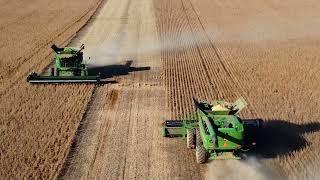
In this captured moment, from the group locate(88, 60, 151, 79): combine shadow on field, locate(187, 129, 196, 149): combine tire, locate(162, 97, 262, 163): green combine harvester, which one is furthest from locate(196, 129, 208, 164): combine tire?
locate(88, 60, 151, 79): combine shadow on field

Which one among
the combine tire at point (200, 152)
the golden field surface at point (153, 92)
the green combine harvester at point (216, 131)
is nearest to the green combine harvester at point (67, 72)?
the golden field surface at point (153, 92)

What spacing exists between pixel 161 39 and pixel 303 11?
54.6 ft

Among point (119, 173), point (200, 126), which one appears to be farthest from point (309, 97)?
point (119, 173)

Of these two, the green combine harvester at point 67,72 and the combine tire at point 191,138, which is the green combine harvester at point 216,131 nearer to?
the combine tire at point 191,138

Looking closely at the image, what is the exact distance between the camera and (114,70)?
25219 mm

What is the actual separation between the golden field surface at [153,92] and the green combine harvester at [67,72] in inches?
15.6

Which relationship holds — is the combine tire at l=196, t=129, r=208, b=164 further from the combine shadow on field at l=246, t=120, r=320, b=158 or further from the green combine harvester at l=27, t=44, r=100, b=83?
the green combine harvester at l=27, t=44, r=100, b=83

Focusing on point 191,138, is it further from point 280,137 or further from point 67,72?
point 67,72

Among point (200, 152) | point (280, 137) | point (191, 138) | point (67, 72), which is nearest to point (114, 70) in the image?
point (67, 72)

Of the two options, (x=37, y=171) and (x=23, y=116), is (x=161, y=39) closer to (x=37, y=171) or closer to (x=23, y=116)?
(x=23, y=116)

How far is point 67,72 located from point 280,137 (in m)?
10.9

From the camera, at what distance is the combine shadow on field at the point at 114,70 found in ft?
80.5

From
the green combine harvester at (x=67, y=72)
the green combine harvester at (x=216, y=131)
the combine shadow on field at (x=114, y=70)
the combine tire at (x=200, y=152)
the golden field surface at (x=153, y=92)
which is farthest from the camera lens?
the combine shadow on field at (x=114, y=70)

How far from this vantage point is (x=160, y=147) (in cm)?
1652
